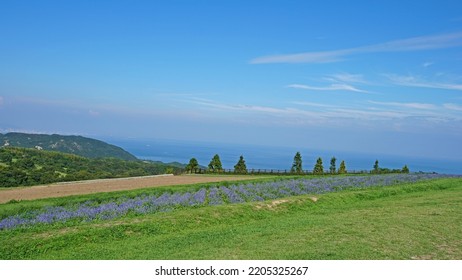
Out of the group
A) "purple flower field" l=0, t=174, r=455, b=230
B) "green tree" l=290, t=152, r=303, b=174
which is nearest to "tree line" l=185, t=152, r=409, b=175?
"green tree" l=290, t=152, r=303, b=174

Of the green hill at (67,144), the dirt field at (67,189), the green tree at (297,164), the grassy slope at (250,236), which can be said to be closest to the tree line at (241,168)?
the green tree at (297,164)

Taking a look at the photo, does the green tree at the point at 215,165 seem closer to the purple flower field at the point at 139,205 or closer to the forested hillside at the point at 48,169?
the forested hillside at the point at 48,169

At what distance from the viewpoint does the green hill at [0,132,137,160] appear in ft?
347

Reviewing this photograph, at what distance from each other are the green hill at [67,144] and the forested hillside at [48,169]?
42.9 meters

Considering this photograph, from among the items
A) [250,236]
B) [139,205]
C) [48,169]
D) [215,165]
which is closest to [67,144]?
[48,169]

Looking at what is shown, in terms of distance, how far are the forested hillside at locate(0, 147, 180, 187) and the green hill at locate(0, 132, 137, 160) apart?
42.9 meters

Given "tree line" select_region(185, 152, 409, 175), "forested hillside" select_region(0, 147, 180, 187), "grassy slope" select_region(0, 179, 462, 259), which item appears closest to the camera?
"grassy slope" select_region(0, 179, 462, 259)

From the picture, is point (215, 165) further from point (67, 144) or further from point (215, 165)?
point (67, 144)

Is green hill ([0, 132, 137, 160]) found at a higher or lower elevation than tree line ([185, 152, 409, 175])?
higher

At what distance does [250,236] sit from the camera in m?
11.1

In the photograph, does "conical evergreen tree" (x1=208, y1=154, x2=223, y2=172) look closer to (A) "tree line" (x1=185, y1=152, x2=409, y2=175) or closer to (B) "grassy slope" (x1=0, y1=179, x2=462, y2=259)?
(A) "tree line" (x1=185, y1=152, x2=409, y2=175)

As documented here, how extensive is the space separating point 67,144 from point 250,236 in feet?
358

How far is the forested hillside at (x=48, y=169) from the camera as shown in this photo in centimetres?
3760
